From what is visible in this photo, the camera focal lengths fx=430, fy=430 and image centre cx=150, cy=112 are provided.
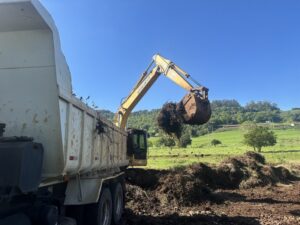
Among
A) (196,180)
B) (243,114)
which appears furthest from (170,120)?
(243,114)

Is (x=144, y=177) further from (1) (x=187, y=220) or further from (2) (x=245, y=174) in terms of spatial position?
(1) (x=187, y=220)

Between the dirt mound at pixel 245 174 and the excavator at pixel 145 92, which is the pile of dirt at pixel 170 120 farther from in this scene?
the dirt mound at pixel 245 174

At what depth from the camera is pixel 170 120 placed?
15766 mm

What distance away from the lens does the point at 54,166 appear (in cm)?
598

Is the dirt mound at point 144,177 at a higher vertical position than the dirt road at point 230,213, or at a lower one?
higher

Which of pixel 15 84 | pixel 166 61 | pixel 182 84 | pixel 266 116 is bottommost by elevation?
pixel 15 84

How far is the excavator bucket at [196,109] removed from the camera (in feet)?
46.2

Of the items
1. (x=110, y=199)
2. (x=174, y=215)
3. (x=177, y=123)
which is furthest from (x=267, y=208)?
(x=110, y=199)

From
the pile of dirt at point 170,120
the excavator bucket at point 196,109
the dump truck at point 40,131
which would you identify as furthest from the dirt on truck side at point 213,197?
the dump truck at point 40,131

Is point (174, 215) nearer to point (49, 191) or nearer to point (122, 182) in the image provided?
point (122, 182)

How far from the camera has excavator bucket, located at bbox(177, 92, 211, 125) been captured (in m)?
14.1

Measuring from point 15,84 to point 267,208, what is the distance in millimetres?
9564

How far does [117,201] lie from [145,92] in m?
8.00

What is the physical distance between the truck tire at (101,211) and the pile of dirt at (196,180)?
13.5 feet
